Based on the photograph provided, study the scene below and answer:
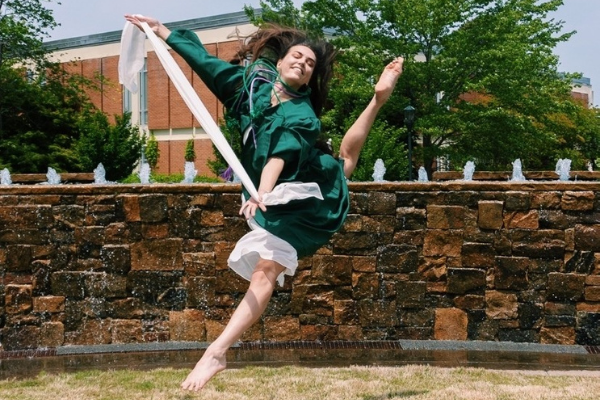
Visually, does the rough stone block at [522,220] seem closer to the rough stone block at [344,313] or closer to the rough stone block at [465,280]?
the rough stone block at [465,280]

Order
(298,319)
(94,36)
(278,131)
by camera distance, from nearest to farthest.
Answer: (278,131)
(298,319)
(94,36)

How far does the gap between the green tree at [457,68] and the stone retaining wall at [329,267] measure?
58.2 feet

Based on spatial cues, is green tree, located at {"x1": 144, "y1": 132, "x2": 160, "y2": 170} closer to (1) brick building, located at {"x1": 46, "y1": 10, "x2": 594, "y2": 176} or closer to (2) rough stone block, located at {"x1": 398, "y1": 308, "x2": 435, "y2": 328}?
(1) brick building, located at {"x1": 46, "y1": 10, "x2": 594, "y2": 176}

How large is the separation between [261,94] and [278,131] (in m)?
0.25

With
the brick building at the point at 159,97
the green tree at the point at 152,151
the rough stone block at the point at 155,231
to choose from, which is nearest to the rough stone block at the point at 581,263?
the rough stone block at the point at 155,231

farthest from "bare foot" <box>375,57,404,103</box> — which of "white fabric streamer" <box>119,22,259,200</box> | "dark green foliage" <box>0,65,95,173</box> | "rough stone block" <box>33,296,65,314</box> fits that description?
"dark green foliage" <box>0,65,95,173</box>

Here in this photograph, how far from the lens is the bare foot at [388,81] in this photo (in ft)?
12.3

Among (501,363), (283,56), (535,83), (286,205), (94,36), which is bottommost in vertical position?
(501,363)

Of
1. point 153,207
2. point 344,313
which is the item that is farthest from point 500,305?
point 153,207

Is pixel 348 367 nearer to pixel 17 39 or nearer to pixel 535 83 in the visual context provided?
pixel 535 83

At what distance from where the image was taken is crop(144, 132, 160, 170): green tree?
36.9 m

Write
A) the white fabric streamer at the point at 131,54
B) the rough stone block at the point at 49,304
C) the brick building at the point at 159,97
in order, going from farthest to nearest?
1. the brick building at the point at 159,97
2. the rough stone block at the point at 49,304
3. the white fabric streamer at the point at 131,54

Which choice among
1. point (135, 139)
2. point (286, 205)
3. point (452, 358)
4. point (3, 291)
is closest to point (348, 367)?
point (452, 358)

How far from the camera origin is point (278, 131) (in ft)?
11.4
